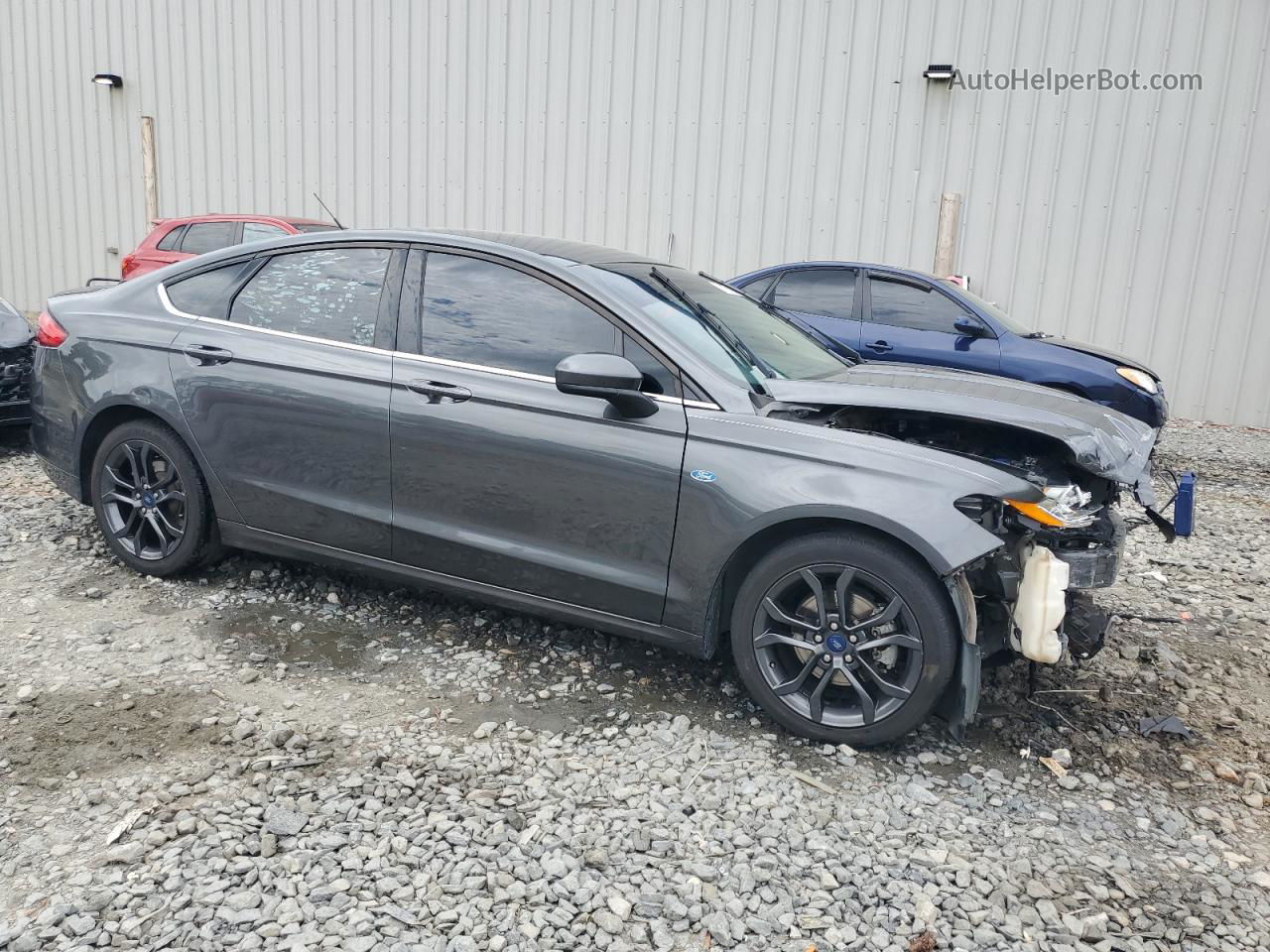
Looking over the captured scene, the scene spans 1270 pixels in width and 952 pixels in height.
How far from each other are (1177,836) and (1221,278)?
9148 mm

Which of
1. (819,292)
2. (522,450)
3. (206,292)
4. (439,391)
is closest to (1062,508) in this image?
(522,450)

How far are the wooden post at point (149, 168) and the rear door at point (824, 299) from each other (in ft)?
35.5

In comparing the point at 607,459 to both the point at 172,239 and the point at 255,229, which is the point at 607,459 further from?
the point at 172,239

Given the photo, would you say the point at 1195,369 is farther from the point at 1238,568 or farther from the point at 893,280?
the point at 1238,568

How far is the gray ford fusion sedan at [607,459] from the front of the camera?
283 cm

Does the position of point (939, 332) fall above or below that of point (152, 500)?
above

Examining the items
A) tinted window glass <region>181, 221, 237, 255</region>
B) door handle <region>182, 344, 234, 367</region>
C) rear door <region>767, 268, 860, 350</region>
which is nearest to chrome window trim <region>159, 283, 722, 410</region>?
door handle <region>182, 344, 234, 367</region>

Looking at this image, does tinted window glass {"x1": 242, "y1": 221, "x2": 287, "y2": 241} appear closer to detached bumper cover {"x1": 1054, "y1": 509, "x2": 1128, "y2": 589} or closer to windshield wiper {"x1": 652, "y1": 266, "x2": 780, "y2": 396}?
windshield wiper {"x1": 652, "y1": 266, "x2": 780, "y2": 396}

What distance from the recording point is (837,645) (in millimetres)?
2904

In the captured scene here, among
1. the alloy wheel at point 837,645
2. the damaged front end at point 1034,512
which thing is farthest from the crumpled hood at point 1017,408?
the alloy wheel at point 837,645

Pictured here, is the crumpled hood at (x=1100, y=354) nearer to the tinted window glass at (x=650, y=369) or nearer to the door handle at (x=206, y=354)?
the tinted window glass at (x=650, y=369)

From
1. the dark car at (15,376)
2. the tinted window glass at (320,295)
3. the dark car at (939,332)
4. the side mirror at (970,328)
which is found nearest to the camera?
the tinted window glass at (320,295)

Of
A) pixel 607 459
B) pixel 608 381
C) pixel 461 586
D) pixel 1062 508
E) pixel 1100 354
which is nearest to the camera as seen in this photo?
pixel 1062 508

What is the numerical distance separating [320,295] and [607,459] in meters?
1.44
